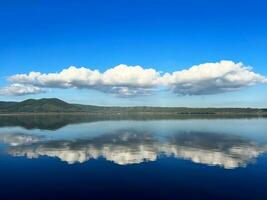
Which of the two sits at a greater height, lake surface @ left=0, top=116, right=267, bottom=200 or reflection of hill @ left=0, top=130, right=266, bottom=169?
reflection of hill @ left=0, top=130, right=266, bottom=169

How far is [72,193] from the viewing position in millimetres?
26281

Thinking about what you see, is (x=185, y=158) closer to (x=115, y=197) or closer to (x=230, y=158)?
(x=230, y=158)

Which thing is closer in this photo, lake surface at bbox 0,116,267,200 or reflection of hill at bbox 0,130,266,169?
lake surface at bbox 0,116,267,200

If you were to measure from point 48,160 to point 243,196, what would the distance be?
2621 cm

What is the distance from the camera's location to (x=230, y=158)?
4288cm

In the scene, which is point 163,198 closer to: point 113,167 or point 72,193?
point 72,193

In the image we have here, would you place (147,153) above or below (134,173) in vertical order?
above

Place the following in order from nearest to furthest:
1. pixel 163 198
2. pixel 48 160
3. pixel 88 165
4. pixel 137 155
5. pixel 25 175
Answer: pixel 163 198, pixel 25 175, pixel 88 165, pixel 48 160, pixel 137 155

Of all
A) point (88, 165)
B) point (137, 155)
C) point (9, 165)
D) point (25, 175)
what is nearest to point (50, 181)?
point (25, 175)

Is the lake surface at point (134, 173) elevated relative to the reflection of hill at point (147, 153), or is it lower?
lower

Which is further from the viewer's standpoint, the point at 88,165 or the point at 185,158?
the point at 185,158

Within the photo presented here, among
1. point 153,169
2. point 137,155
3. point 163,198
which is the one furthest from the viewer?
point 137,155

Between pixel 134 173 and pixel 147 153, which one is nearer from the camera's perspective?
pixel 134 173

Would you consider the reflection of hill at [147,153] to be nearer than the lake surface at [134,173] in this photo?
No
